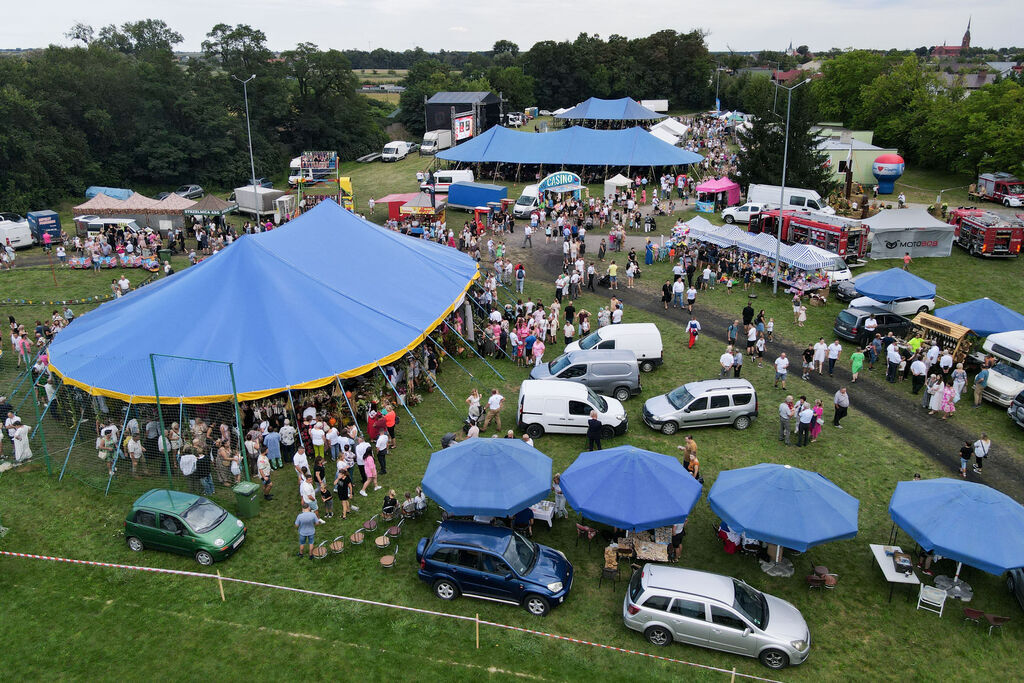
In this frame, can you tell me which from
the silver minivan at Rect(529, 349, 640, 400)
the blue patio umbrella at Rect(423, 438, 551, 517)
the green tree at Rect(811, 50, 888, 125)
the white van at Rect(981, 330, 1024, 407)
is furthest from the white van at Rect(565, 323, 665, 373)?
the green tree at Rect(811, 50, 888, 125)

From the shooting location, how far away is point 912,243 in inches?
1288

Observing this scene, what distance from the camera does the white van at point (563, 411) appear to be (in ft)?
58.3

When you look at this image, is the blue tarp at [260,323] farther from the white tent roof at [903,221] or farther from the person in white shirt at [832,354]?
the white tent roof at [903,221]

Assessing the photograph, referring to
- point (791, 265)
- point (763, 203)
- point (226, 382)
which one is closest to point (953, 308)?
point (791, 265)

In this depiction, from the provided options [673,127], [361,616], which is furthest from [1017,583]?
[673,127]

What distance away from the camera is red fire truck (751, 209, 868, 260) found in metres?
30.9

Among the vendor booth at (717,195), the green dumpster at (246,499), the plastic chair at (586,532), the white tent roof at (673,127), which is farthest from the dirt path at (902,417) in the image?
the white tent roof at (673,127)

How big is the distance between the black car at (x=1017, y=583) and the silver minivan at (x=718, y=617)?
13.1ft

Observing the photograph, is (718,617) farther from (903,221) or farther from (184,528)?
(903,221)

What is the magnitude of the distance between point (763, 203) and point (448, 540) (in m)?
30.5

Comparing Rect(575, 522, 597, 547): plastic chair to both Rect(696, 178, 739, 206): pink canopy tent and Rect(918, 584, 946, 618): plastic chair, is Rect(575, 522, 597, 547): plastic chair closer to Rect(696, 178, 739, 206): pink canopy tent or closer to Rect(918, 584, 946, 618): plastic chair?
Rect(918, 584, 946, 618): plastic chair

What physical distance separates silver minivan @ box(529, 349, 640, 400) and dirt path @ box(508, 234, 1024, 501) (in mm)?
4018

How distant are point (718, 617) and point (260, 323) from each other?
1274 centimetres

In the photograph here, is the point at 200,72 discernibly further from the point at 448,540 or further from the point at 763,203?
the point at 448,540
